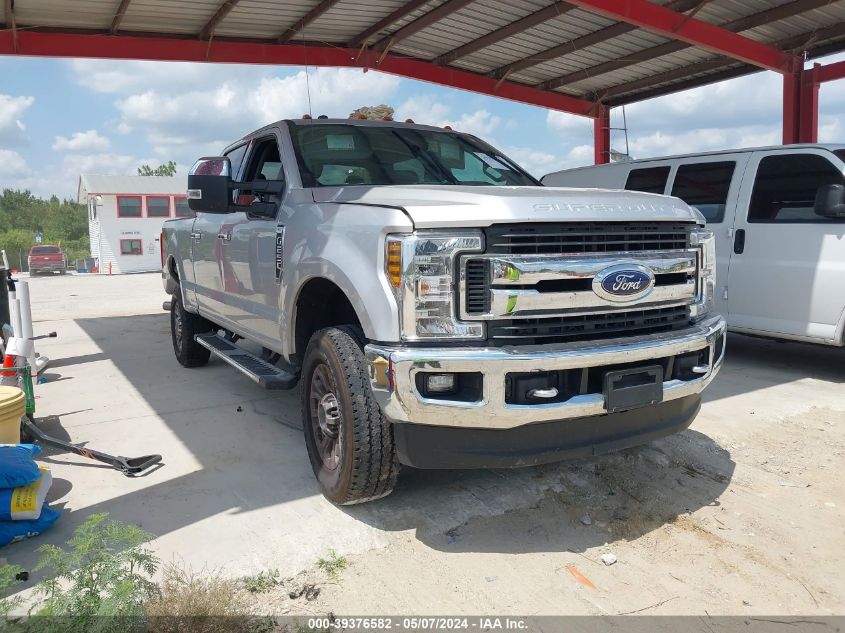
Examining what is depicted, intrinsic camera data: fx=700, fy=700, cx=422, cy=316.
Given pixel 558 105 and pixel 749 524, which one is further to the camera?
pixel 558 105

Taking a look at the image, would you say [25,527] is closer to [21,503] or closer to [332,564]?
[21,503]

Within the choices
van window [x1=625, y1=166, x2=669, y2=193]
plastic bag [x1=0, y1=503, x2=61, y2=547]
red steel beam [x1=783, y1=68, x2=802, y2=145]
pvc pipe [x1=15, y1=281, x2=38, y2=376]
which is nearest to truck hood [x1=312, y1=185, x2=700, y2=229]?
plastic bag [x1=0, y1=503, x2=61, y2=547]

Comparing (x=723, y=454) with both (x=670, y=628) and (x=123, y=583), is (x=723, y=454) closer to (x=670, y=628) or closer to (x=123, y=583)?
(x=670, y=628)

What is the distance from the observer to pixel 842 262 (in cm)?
603

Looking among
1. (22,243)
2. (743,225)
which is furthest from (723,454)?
(22,243)

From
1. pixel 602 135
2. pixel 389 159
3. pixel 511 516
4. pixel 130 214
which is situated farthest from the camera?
pixel 130 214

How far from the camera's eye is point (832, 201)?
5883 millimetres

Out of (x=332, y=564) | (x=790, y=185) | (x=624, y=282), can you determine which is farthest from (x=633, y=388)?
(x=790, y=185)

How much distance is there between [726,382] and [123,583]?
5.35 meters

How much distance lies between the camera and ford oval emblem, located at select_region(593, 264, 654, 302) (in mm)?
3121

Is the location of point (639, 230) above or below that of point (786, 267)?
above

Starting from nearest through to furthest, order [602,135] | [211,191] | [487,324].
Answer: [487,324]
[211,191]
[602,135]

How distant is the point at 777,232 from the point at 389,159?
4067 mm

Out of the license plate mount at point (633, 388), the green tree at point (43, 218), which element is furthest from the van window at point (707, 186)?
the green tree at point (43, 218)
